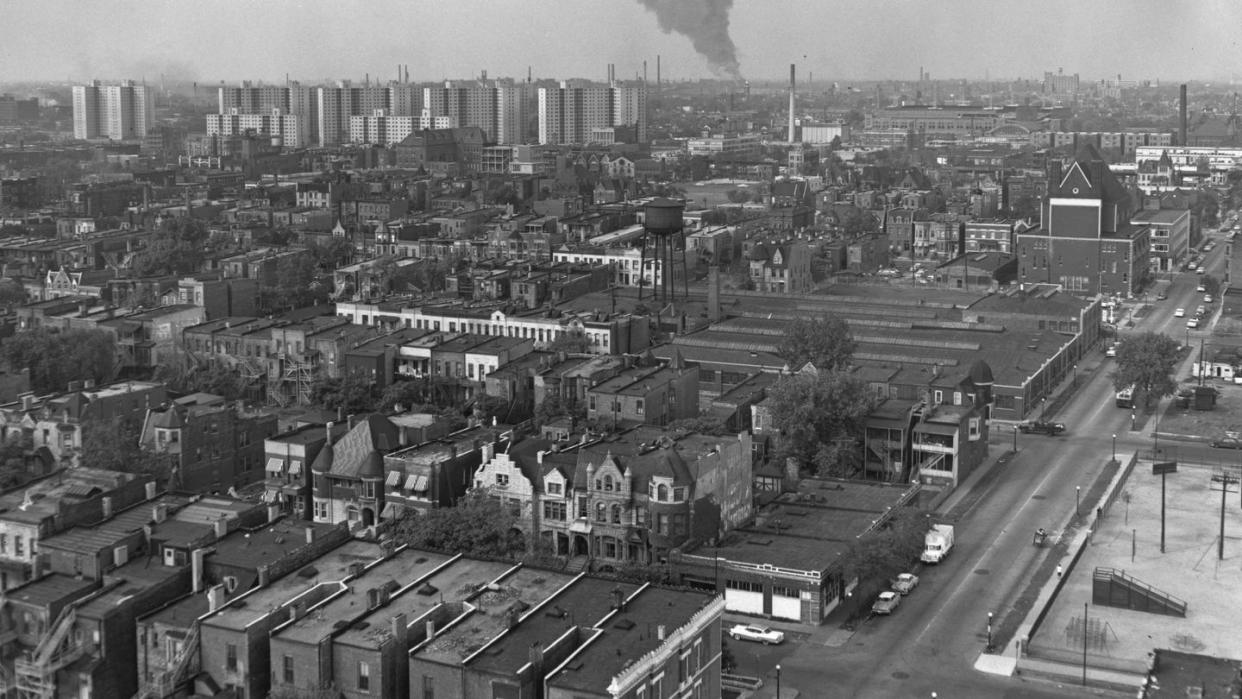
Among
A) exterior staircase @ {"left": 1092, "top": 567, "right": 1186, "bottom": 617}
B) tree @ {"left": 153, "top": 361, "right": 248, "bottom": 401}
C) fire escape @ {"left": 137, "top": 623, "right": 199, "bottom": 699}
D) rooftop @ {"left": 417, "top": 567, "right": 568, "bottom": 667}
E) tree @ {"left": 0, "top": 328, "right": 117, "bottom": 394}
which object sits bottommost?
exterior staircase @ {"left": 1092, "top": 567, "right": 1186, "bottom": 617}

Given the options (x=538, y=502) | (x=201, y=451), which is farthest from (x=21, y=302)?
(x=538, y=502)

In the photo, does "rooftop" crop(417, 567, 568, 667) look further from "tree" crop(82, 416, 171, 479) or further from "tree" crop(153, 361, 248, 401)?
"tree" crop(153, 361, 248, 401)

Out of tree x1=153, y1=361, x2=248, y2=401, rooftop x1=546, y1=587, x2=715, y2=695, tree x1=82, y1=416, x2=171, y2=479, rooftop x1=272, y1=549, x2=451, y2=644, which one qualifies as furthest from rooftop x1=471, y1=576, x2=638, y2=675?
tree x1=153, y1=361, x2=248, y2=401

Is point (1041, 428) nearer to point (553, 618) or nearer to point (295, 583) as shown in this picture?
point (553, 618)

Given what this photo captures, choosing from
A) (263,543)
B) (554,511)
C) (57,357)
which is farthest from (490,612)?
(57,357)

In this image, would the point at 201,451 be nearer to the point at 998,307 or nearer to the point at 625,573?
the point at 625,573

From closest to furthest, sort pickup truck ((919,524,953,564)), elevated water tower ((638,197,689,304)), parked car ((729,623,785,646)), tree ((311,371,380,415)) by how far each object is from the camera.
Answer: parked car ((729,623,785,646))
pickup truck ((919,524,953,564))
tree ((311,371,380,415))
elevated water tower ((638,197,689,304))
